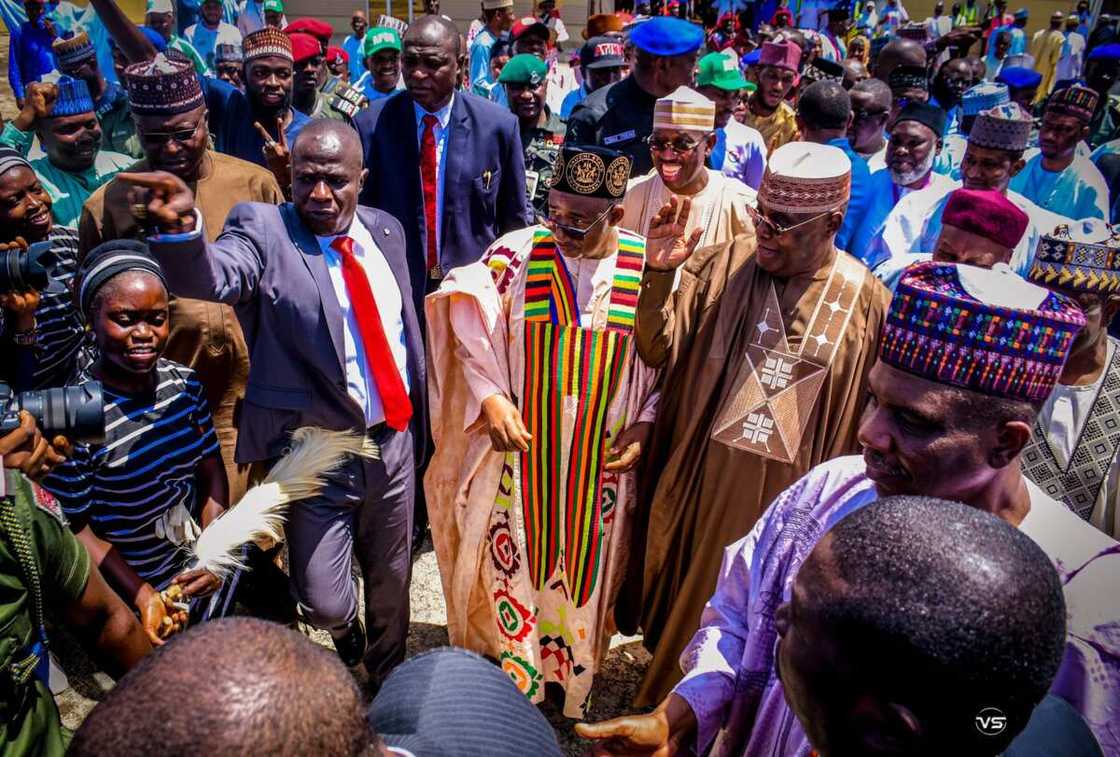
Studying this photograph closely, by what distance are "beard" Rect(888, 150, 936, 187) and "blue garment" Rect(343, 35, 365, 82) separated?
862 centimetres

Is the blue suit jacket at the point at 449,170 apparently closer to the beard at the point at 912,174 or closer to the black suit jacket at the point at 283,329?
the black suit jacket at the point at 283,329

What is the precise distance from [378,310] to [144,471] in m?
Answer: 0.97

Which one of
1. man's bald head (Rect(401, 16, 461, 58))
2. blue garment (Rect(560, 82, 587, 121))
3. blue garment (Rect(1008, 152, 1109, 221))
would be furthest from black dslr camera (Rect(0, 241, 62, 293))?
blue garment (Rect(560, 82, 587, 121))

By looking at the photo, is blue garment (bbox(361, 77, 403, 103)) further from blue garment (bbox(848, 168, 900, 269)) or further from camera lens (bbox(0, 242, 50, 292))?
camera lens (bbox(0, 242, 50, 292))

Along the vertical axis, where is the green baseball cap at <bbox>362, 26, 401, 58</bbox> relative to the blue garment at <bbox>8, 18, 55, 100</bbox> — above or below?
above

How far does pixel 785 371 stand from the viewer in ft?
9.50

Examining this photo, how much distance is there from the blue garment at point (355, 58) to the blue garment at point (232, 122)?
706cm

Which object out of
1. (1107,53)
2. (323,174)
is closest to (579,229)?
(323,174)

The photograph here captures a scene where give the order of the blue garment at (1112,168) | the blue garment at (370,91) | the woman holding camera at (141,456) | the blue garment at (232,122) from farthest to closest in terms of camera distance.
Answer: the blue garment at (370,91), the blue garment at (1112,168), the blue garment at (232,122), the woman holding camera at (141,456)

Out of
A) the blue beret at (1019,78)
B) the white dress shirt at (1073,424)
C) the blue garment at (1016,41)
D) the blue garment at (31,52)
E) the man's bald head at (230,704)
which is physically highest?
the man's bald head at (230,704)

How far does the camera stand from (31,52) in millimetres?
9336

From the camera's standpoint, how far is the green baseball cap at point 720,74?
20.4ft
